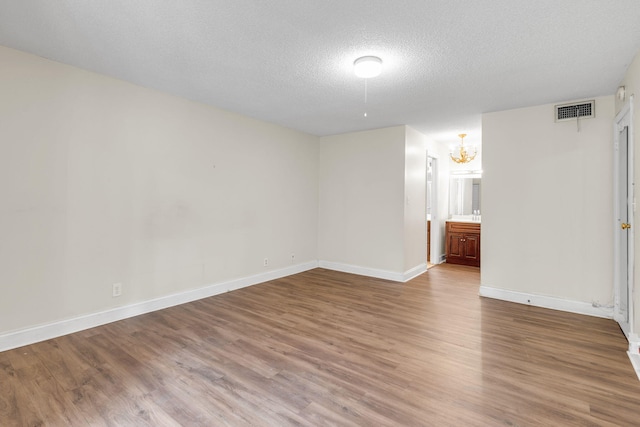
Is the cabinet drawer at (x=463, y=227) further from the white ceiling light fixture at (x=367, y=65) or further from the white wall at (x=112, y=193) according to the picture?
the white ceiling light fixture at (x=367, y=65)

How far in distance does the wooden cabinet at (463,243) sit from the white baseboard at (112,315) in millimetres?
3890

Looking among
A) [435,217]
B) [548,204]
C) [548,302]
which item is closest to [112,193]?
[548,204]

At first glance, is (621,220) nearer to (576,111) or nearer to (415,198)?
(576,111)

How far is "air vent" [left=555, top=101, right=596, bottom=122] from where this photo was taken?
11.4 feet

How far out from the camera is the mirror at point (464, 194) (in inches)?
258

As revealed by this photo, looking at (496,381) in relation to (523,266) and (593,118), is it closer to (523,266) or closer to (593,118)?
(523,266)

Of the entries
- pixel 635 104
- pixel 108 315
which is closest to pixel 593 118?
pixel 635 104

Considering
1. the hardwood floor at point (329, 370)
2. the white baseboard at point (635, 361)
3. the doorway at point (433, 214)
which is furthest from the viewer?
the doorway at point (433, 214)

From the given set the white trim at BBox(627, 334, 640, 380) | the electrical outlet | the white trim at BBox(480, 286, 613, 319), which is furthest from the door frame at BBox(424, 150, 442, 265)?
the electrical outlet

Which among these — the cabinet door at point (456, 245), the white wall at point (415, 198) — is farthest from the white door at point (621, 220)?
the cabinet door at point (456, 245)

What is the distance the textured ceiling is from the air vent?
142mm

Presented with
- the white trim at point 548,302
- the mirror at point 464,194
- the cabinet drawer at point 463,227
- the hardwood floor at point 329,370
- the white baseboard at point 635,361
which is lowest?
the hardwood floor at point 329,370

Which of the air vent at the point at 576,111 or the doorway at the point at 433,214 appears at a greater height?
the air vent at the point at 576,111

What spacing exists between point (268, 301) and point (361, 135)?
3289mm
